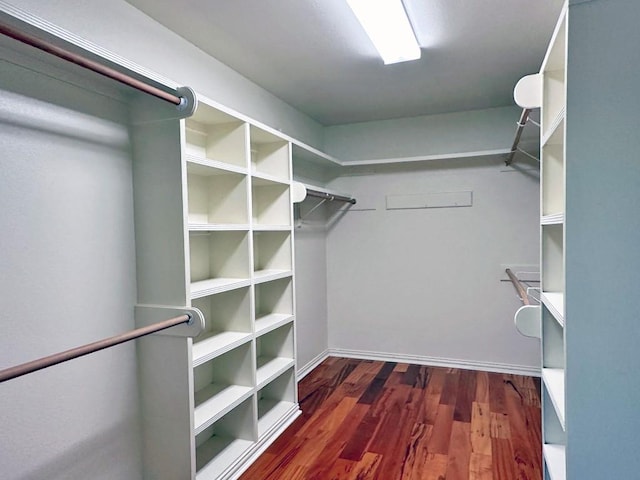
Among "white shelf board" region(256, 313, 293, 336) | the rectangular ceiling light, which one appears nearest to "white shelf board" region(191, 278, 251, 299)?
"white shelf board" region(256, 313, 293, 336)

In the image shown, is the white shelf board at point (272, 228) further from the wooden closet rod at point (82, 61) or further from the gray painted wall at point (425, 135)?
the gray painted wall at point (425, 135)

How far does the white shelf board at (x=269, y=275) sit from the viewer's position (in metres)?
2.51

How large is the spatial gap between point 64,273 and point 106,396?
1.90 ft

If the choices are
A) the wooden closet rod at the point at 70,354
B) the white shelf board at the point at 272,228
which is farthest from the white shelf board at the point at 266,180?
the wooden closet rod at the point at 70,354

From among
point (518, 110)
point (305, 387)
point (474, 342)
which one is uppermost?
point (518, 110)

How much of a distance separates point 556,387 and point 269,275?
5.42 feet

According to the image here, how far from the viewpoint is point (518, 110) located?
144 inches

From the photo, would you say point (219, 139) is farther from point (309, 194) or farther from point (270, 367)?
point (270, 367)

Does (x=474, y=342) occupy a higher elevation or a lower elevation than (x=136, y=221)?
lower

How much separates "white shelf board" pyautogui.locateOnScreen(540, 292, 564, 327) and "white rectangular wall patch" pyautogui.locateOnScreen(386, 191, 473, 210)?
215 cm

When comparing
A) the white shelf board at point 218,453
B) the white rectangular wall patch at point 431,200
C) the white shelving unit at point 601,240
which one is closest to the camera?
the white shelving unit at point 601,240

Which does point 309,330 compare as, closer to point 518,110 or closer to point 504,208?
point 504,208

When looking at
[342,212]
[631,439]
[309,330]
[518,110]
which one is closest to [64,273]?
[631,439]

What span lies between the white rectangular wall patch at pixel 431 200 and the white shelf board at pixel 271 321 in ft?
5.65
